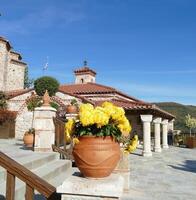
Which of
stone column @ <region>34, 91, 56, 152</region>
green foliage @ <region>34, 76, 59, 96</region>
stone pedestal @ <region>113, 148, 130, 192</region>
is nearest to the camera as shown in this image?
stone pedestal @ <region>113, 148, 130, 192</region>

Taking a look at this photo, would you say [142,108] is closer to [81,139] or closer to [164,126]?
[164,126]

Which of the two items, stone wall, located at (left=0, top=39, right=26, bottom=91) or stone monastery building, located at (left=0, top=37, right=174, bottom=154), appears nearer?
stone monastery building, located at (left=0, top=37, right=174, bottom=154)

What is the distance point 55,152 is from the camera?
9422 millimetres

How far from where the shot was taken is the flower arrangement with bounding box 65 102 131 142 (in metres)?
2.76

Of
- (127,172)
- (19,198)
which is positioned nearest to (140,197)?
(127,172)

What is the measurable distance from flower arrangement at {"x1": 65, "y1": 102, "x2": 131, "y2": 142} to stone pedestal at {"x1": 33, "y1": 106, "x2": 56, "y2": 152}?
22.7ft

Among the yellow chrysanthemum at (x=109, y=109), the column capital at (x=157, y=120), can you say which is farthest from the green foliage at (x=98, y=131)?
the column capital at (x=157, y=120)

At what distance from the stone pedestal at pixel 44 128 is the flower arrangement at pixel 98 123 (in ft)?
22.7

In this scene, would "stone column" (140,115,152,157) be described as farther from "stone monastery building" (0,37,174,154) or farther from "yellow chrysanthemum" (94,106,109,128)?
"yellow chrysanthemum" (94,106,109,128)

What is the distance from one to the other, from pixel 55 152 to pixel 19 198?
185 inches

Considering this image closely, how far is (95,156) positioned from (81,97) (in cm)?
1933

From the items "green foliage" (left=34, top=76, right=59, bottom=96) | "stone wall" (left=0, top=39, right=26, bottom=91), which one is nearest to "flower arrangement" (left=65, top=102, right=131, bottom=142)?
"green foliage" (left=34, top=76, right=59, bottom=96)

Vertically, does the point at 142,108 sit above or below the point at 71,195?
above

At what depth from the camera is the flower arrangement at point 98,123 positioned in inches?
109
